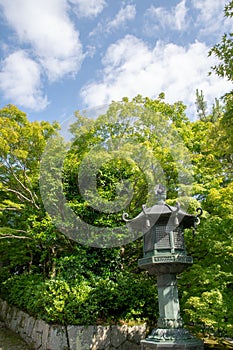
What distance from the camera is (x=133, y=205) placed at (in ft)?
29.8

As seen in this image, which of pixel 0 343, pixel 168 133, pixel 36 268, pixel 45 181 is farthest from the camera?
pixel 36 268

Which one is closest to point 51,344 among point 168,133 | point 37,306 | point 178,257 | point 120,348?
point 37,306

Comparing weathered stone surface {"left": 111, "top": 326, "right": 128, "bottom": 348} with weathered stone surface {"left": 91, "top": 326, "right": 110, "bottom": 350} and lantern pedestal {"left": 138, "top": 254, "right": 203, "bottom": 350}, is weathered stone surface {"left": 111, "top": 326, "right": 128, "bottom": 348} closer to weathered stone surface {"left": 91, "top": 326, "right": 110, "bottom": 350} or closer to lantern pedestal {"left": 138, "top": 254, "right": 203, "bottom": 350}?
weathered stone surface {"left": 91, "top": 326, "right": 110, "bottom": 350}

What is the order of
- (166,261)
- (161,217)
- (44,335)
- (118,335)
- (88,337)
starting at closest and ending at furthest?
(166,261) < (161,217) < (88,337) < (118,335) < (44,335)

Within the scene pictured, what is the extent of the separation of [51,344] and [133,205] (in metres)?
4.32

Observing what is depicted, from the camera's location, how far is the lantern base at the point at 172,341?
193 inches

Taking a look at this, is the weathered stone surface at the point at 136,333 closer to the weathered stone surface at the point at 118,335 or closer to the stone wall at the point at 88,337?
the stone wall at the point at 88,337

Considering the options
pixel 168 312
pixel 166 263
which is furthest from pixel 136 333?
pixel 166 263

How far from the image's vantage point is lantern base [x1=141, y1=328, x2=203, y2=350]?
489 centimetres

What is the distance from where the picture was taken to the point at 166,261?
534cm

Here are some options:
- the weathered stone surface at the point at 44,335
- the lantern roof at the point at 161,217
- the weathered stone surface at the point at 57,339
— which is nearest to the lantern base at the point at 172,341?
the lantern roof at the point at 161,217

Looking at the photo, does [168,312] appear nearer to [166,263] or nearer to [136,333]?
[166,263]

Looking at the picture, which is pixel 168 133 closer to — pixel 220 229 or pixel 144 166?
pixel 144 166

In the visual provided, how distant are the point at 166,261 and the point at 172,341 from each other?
1.32 m
